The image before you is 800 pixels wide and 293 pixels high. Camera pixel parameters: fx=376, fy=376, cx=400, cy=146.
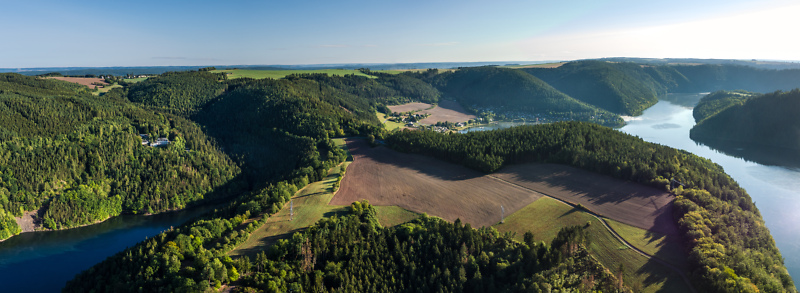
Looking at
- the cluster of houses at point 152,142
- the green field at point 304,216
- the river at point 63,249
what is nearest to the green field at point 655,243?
the green field at point 304,216

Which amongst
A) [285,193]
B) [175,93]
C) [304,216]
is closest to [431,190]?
[304,216]

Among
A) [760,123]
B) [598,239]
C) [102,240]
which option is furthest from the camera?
[760,123]

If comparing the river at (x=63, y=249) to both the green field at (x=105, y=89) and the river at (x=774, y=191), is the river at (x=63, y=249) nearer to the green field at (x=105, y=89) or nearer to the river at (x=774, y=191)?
the green field at (x=105, y=89)

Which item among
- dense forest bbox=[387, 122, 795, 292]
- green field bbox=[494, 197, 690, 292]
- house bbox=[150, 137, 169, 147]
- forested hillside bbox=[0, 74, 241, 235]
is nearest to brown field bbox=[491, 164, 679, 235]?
dense forest bbox=[387, 122, 795, 292]

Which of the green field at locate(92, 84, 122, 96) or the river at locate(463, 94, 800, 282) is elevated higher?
the green field at locate(92, 84, 122, 96)

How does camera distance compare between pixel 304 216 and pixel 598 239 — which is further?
pixel 304 216

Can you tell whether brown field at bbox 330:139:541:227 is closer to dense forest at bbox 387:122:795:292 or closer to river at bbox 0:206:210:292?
dense forest at bbox 387:122:795:292

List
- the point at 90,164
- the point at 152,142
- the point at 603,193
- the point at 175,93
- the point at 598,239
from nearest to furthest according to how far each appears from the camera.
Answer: the point at 598,239 → the point at 603,193 → the point at 90,164 → the point at 152,142 → the point at 175,93

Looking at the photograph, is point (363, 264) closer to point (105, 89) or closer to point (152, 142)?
point (152, 142)
